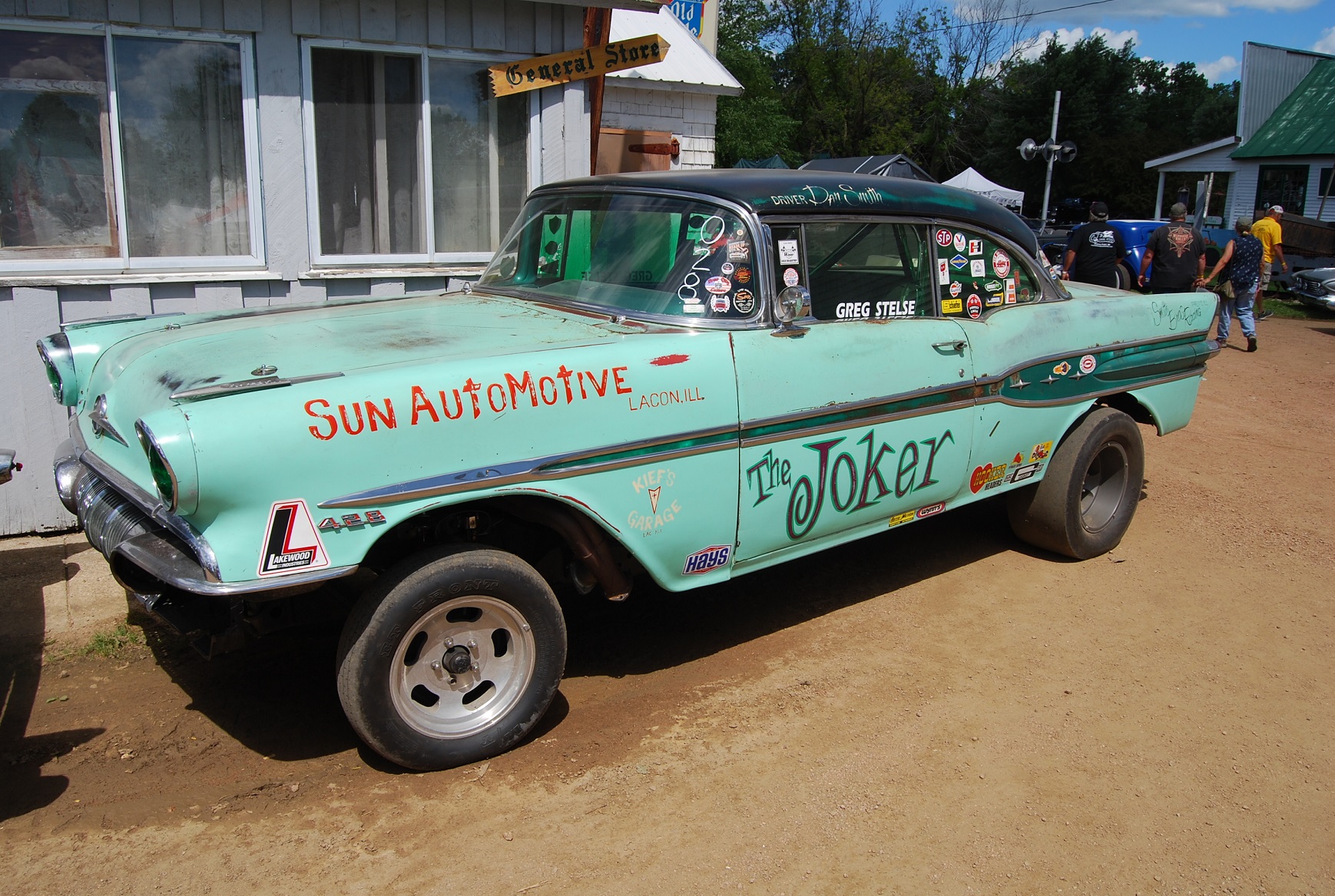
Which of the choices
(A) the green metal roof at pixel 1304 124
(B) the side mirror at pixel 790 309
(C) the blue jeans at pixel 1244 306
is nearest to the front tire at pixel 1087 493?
(B) the side mirror at pixel 790 309

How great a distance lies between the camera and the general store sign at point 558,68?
20.6ft

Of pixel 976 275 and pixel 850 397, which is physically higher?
pixel 976 275

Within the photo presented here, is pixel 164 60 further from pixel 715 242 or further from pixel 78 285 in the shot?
pixel 715 242

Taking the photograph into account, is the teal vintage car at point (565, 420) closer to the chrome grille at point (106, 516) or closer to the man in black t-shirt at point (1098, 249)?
the chrome grille at point (106, 516)

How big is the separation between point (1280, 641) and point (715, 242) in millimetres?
3137

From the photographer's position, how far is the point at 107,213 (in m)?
5.59

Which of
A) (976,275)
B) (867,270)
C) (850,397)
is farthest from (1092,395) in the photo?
(850,397)

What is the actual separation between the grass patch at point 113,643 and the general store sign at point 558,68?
3.80 metres

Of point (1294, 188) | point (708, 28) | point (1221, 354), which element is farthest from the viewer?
point (1294, 188)

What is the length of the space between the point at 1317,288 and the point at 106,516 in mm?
18322

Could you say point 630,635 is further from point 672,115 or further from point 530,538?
point 672,115

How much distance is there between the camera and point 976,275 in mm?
4773

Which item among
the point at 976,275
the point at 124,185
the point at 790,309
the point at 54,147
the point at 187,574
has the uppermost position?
the point at 54,147

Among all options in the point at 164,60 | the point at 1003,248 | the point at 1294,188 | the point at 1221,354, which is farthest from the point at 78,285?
the point at 1294,188
